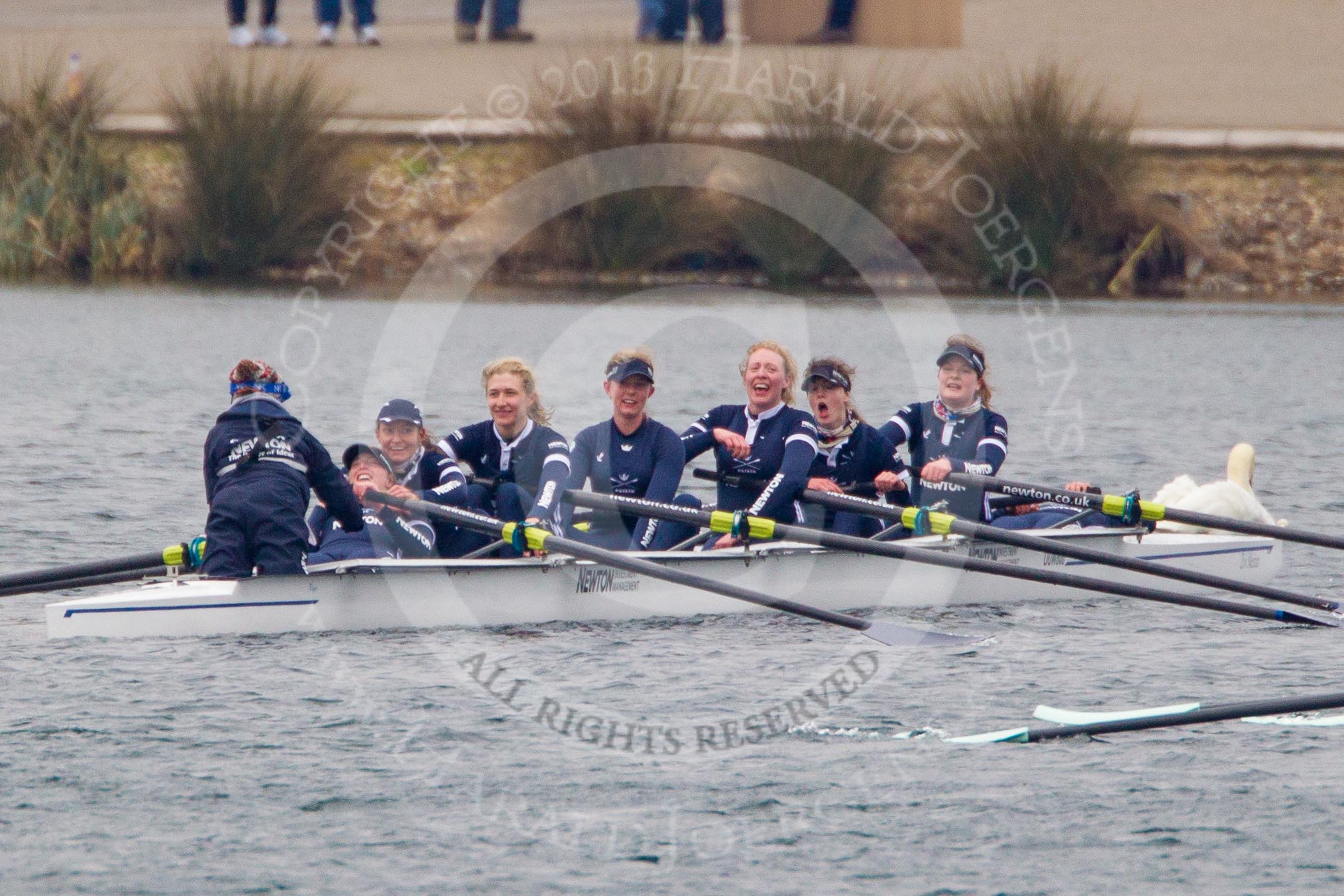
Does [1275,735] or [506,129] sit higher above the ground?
[506,129]

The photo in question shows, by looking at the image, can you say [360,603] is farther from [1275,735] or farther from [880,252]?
[880,252]

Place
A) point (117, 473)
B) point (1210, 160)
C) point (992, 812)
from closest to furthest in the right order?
point (992, 812), point (117, 473), point (1210, 160)

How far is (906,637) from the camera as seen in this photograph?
10875 millimetres

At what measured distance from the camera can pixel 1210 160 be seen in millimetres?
29891

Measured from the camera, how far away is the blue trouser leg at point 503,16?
112ft

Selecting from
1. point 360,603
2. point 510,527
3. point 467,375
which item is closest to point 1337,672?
point 510,527

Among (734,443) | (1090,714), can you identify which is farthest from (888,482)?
(1090,714)

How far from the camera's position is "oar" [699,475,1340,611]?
11.5m

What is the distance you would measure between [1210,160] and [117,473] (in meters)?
19.2

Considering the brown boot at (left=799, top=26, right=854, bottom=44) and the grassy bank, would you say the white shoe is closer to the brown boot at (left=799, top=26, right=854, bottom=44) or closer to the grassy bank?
the grassy bank

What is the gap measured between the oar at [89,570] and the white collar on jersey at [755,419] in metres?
3.47

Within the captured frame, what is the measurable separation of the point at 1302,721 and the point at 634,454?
159 inches

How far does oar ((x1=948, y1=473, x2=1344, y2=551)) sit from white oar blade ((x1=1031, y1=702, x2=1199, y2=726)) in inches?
98.5

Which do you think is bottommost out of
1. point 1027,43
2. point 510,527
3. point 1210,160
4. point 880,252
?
point 510,527
